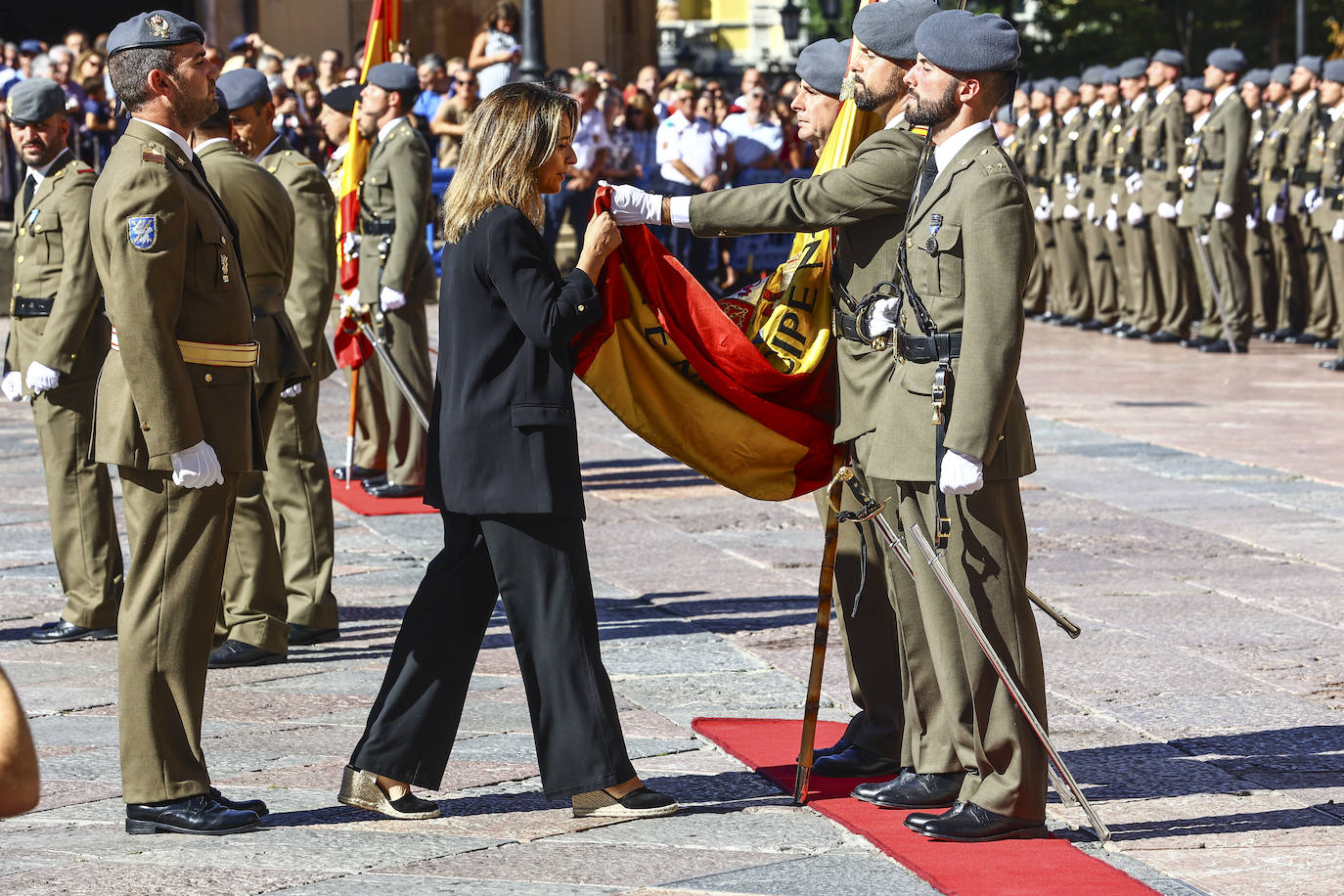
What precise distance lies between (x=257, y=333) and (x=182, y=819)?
2047 mm

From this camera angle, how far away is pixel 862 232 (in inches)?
197

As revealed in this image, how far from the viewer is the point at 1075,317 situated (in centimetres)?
1836

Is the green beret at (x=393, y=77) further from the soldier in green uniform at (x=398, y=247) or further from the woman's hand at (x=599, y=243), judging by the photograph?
the woman's hand at (x=599, y=243)

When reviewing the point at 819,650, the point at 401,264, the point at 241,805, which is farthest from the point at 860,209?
the point at 401,264

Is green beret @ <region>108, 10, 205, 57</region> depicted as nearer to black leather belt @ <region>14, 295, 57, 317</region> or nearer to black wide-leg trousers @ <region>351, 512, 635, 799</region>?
black wide-leg trousers @ <region>351, 512, 635, 799</region>

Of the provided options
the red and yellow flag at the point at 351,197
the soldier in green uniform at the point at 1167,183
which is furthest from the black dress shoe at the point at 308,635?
the soldier in green uniform at the point at 1167,183

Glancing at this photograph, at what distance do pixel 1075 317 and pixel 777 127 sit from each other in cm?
309

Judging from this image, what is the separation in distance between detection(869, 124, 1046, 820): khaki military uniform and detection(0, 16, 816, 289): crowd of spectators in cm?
1129

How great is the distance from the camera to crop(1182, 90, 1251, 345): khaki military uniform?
15594 mm

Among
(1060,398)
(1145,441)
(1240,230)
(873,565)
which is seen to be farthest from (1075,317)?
(873,565)

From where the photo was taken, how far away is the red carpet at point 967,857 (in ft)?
14.0

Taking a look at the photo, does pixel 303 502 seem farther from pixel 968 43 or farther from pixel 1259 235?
pixel 1259 235

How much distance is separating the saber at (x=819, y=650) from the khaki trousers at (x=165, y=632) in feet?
4.47

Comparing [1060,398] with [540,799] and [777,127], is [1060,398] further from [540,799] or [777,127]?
[540,799]
